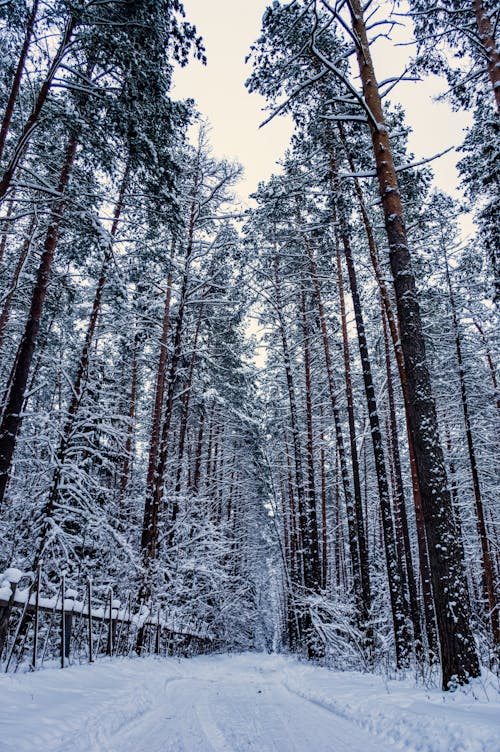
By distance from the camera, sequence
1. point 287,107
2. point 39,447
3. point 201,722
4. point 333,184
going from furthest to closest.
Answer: point 333,184 < point 39,447 < point 287,107 < point 201,722

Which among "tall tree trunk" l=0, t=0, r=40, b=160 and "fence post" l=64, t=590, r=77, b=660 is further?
"tall tree trunk" l=0, t=0, r=40, b=160

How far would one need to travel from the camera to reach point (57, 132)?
10523 mm

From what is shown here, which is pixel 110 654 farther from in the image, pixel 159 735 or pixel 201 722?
pixel 159 735

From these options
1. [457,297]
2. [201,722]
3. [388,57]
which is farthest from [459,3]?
[201,722]

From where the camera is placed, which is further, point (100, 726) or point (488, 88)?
point (488, 88)

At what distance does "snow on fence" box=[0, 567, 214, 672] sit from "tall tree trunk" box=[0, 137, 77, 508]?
7.77 ft

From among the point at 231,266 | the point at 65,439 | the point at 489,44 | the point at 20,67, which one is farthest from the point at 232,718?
the point at 231,266

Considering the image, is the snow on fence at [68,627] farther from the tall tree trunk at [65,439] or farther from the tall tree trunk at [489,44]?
the tall tree trunk at [489,44]

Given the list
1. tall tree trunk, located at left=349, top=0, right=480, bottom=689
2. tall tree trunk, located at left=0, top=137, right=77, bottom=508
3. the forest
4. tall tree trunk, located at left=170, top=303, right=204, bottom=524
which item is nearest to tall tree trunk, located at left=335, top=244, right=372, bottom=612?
the forest

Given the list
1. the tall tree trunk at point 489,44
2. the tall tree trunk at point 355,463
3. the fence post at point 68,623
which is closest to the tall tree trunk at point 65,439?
the fence post at point 68,623

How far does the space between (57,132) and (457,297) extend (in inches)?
586

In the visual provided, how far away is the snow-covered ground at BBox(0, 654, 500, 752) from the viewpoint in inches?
119

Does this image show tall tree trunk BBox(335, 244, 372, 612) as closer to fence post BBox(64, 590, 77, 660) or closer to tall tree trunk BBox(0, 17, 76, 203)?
fence post BBox(64, 590, 77, 660)

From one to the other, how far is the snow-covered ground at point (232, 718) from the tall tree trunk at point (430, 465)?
1.28ft
